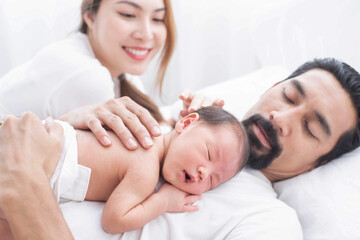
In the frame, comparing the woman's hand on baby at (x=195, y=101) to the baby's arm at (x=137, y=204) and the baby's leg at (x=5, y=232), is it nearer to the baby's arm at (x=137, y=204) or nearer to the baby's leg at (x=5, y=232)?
the baby's arm at (x=137, y=204)

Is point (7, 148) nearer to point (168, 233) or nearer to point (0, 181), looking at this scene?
point (0, 181)

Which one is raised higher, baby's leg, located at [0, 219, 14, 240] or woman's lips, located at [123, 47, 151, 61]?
woman's lips, located at [123, 47, 151, 61]

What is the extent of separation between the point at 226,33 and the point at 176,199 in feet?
6.78

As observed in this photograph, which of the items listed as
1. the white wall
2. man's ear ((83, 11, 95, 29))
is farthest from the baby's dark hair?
man's ear ((83, 11, 95, 29))

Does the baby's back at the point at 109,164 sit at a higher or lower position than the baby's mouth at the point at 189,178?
higher

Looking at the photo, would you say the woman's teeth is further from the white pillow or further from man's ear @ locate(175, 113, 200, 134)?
the white pillow

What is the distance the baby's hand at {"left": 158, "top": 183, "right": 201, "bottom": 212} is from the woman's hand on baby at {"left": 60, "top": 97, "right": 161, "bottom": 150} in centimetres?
16

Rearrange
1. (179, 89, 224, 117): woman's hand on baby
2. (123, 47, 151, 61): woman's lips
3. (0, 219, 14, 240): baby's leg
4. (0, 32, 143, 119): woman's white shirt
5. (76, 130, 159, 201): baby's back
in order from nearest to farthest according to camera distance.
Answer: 1. (0, 219, 14, 240): baby's leg
2. (76, 130, 159, 201): baby's back
3. (179, 89, 224, 117): woman's hand on baby
4. (0, 32, 143, 119): woman's white shirt
5. (123, 47, 151, 61): woman's lips

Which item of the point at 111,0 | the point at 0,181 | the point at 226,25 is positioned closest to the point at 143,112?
the point at 0,181

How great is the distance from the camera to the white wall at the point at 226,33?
206cm

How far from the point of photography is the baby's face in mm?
1193

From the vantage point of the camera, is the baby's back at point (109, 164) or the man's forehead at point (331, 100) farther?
the man's forehead at point (331, 100)

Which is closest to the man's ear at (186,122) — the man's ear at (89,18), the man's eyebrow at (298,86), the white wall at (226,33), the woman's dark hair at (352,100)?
the man's eyebrow at (298,86)

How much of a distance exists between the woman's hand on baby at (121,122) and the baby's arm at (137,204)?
0.14 meters
